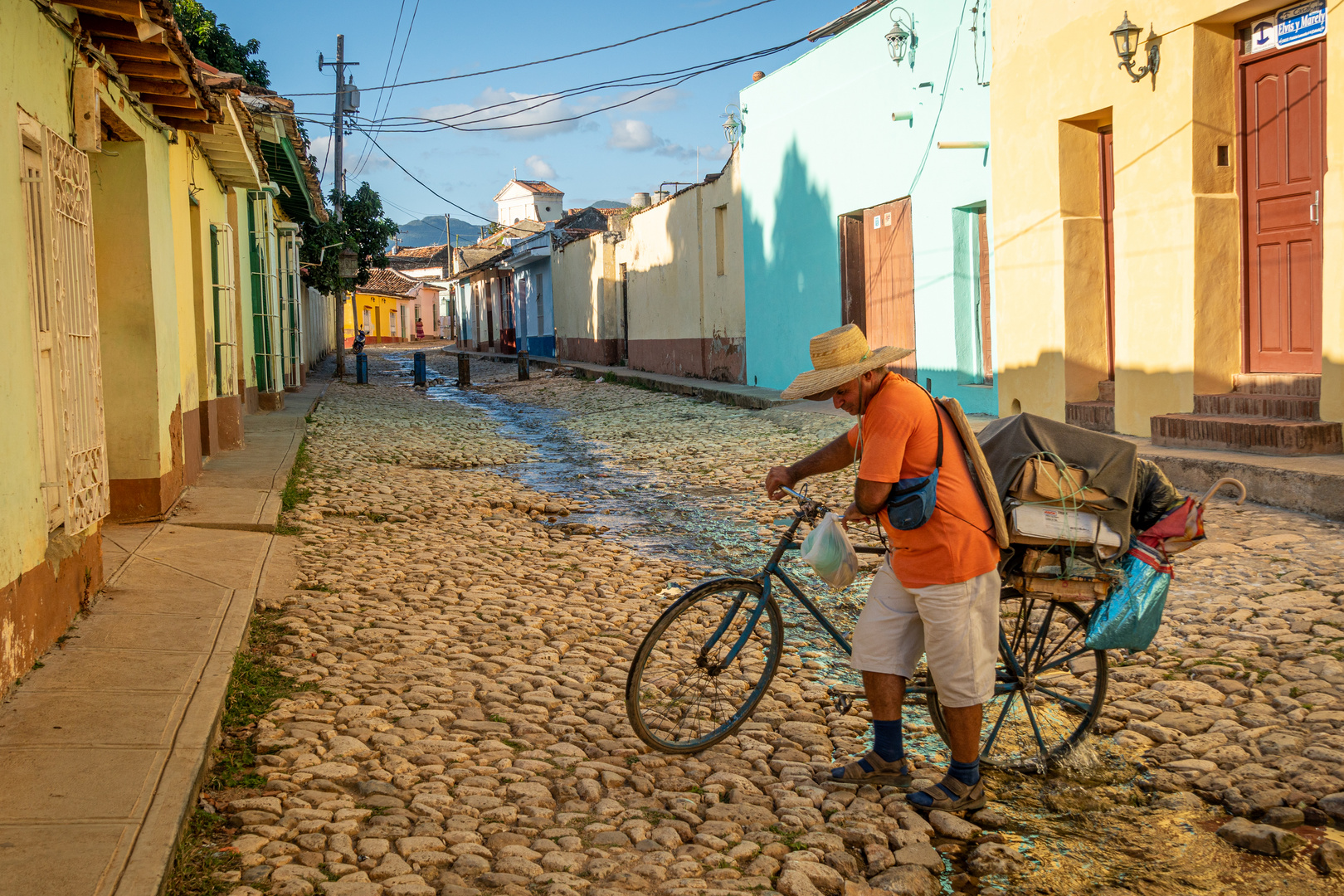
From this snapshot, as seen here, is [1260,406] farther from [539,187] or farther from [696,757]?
[539,187]

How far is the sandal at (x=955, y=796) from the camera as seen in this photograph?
3.41 m

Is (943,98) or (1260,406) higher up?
(943,98)

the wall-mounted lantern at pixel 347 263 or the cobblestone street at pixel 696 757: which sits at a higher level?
the wall-mounted lantern at pixel 347 263

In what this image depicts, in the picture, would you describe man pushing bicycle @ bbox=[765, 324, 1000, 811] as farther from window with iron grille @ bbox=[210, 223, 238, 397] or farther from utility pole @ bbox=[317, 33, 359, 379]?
utility pole @ bbox=[317, 33, 359, 379]

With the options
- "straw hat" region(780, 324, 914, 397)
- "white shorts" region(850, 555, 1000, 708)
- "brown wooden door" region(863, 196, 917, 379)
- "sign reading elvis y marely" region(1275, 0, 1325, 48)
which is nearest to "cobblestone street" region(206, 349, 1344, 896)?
"white shorts" region(850, 555, 1000, 708)

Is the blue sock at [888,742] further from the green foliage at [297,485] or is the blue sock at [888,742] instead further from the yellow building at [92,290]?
the green foliage at [297,485]

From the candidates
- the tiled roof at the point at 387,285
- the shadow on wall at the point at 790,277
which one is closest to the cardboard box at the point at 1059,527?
the shadow on wall at the point at 790,277

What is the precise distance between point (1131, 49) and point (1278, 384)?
302 cm

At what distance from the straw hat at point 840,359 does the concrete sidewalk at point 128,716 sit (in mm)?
2155

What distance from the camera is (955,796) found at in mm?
3414

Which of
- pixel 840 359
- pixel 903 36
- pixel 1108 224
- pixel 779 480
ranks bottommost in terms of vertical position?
pixel 779 480

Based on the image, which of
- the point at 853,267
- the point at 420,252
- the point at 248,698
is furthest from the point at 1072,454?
the point at 420,252

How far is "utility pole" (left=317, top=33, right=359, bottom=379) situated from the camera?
90.1 ft

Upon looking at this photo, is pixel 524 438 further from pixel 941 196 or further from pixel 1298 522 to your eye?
pixel 1298 522
